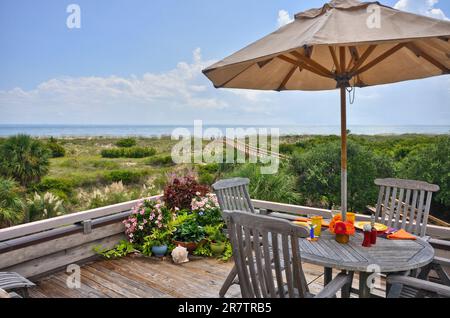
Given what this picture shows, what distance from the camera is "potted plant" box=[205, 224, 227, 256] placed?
3.72 meters

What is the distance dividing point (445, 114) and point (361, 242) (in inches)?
285

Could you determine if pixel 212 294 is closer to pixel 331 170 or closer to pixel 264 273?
pixel 264 273

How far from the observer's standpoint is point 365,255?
6.23ft

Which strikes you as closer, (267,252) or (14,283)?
(267,252)

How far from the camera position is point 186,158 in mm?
10859

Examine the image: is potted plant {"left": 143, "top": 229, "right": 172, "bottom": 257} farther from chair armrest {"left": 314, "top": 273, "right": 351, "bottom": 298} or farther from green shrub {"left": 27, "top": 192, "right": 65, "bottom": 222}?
green shrub {"left": 27, "top": 192, "right": 65, "bottom": 222}

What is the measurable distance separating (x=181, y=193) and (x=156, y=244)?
753mm

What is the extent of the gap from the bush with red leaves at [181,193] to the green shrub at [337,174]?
11.0 feet

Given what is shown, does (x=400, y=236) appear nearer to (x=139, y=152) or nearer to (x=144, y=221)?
(x=144, y=221)

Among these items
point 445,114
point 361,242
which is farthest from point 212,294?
point 445,114

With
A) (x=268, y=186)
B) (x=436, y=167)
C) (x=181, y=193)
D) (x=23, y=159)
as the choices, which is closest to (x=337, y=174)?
(x=436, y=167)

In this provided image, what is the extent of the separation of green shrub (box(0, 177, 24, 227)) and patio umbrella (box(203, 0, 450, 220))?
15.9 ft

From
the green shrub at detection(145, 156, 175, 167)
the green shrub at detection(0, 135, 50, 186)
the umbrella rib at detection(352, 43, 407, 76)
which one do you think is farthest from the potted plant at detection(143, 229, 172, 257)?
the green shrub at detection(145, 156, 175, 167)

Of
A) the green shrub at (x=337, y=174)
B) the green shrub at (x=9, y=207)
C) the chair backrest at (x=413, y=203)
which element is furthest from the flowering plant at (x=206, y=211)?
the green shrub at (x=9, y=207)
